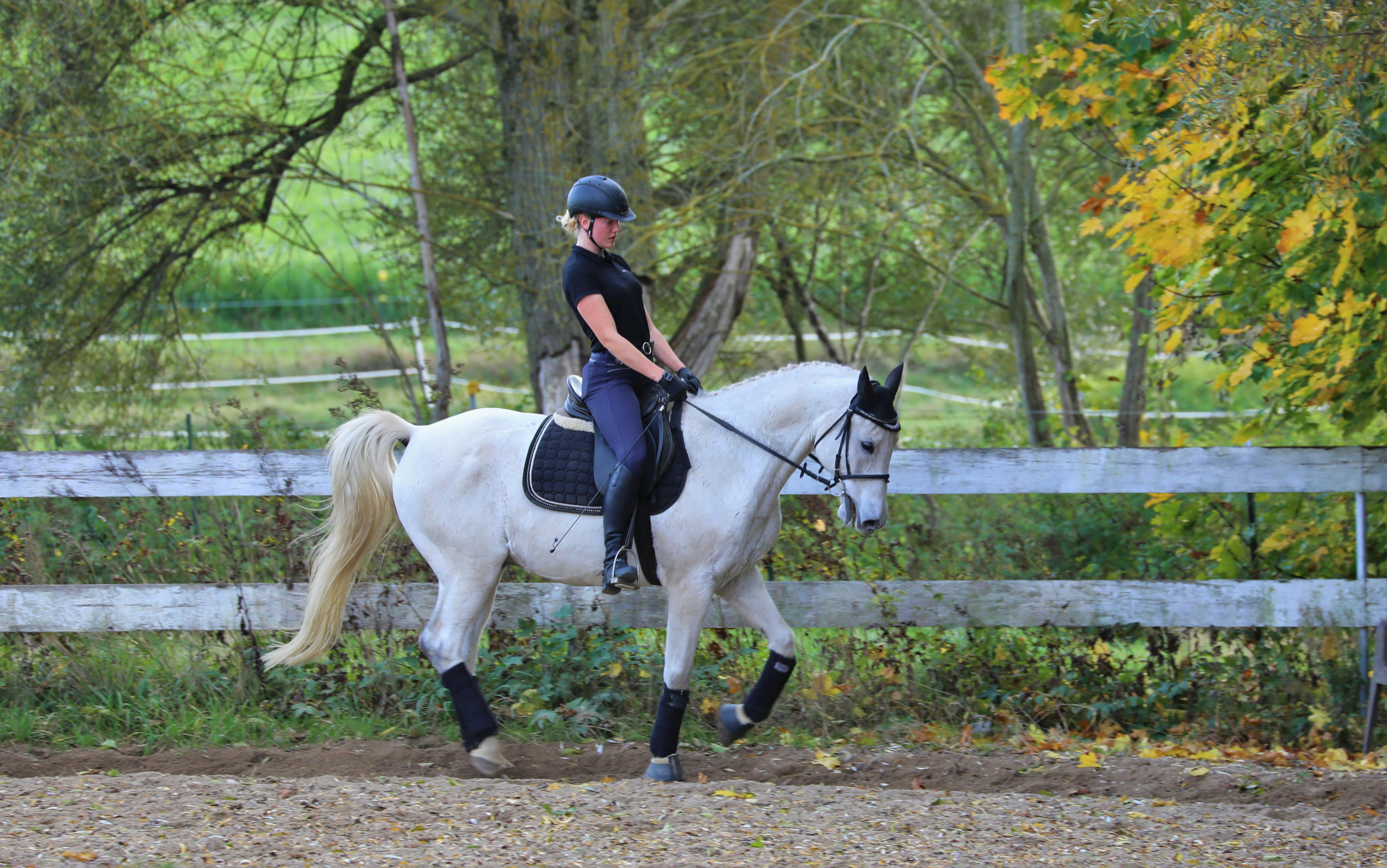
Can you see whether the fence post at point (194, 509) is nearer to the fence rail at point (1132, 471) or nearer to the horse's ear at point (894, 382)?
the fence rail at point (1132, 471)

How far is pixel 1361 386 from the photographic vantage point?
5797 millimetres

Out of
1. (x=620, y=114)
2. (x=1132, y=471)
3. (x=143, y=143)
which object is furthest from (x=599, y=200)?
(x=143, y=143)

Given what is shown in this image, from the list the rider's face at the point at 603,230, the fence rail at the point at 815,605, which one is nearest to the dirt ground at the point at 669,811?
the fence rail at the point at 815,605

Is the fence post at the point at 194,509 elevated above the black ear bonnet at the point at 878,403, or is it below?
below

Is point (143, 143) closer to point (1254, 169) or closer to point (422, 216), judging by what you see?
point (422, 216)

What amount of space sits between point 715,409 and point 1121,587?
7.54 feet

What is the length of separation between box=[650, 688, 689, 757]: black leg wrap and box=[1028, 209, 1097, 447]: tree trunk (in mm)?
7091

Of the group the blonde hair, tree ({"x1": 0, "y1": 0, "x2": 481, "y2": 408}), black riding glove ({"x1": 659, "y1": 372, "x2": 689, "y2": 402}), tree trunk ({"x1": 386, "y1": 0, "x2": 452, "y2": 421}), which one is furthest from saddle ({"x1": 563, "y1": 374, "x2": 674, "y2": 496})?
tree ({"x1": 0, "y1": 0, "x2": 481, "y2": 408})

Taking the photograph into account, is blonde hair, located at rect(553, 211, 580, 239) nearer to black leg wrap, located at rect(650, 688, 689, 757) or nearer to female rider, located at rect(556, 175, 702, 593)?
female rider, located at rect(556, 175, 702, 593)

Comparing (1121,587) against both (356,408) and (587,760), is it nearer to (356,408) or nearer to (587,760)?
(587,760)

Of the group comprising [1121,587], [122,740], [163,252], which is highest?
[163,252]

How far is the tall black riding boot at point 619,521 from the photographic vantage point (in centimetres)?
470

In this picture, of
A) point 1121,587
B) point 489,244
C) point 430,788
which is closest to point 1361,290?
point 1121,587

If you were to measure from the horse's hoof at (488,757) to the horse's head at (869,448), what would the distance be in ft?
6.12
